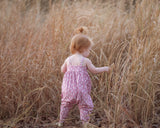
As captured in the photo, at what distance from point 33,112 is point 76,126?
1.92 ft

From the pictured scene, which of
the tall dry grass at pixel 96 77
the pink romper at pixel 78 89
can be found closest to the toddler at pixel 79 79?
the pink romper at pixel 78 89

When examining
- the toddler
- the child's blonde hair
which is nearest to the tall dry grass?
the toddler

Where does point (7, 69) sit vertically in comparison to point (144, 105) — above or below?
above

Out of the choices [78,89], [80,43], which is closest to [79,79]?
[78,89]

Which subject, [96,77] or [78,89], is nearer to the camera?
[78,89]

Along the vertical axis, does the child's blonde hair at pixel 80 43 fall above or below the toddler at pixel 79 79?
above

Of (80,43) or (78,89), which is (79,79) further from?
(80,43)

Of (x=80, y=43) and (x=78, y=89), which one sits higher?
(x=80, y=43)

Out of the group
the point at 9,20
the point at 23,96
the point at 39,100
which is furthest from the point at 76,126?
the point at 9,20

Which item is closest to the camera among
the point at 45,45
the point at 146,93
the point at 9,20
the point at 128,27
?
the point at 146,93

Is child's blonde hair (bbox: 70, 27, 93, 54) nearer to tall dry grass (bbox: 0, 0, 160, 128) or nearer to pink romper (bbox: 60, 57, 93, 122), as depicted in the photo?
pink romper (bbox: 60, 57, 93, 122)

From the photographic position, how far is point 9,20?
4586 millimetres

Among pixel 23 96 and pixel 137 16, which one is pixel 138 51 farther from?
pixel 23 96

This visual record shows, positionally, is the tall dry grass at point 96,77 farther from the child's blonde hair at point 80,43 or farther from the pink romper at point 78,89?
the child's blonde hair at point 80,43
